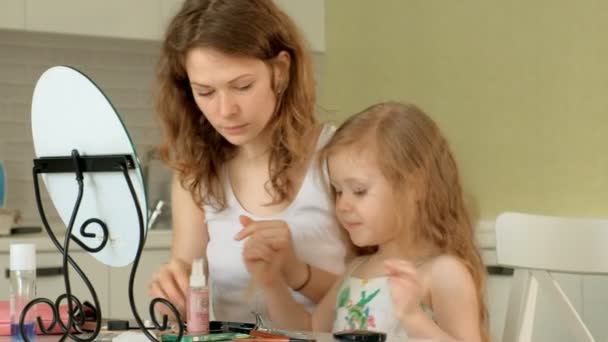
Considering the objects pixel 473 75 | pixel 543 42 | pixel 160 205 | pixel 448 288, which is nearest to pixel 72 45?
pixel 160 205

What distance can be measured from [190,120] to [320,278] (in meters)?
0.34

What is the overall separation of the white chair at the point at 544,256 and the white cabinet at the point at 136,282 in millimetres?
1543

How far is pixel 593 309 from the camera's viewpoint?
274cm

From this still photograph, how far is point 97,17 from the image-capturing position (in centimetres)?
352

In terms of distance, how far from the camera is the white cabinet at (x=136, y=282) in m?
3.30

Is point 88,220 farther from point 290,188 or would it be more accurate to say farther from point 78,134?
point 290,188

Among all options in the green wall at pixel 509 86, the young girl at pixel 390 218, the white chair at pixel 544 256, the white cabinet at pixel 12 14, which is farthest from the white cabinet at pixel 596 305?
the white cabinet at pixel 12 14

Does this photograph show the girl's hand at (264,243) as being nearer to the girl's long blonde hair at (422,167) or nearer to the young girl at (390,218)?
the young girl at (390,218)

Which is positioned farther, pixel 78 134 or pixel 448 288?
pixel 448 288

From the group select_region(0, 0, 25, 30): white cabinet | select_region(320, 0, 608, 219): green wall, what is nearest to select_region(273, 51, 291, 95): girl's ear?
select_region(320, 0, 608, 219): green wall

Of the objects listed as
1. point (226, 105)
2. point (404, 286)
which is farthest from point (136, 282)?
point (404, 286)

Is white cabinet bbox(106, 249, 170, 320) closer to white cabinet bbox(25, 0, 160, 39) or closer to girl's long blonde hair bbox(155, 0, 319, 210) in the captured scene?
white cabinet bbox(25, 0, 160, 39)

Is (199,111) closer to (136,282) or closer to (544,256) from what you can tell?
(544,256)

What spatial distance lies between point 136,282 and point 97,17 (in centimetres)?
86
